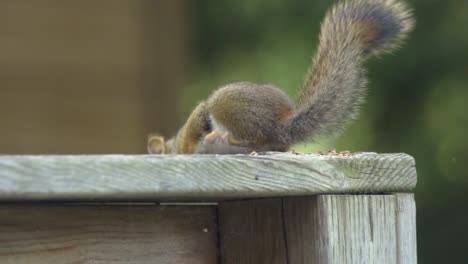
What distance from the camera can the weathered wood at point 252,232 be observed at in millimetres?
1195

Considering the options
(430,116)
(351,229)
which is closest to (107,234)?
(351,229)

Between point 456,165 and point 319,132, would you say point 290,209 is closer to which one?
point 319,132

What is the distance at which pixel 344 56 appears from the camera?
5.41 ft

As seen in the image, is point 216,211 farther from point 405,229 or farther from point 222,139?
point 222,139

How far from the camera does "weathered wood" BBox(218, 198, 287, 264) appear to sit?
47.1 inches

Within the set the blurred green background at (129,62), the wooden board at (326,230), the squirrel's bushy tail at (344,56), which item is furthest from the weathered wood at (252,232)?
the blurred green background at (129,62)

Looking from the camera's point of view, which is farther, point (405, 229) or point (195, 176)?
point (405, 229)

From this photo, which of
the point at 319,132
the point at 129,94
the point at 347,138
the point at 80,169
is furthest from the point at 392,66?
the point at 80,169

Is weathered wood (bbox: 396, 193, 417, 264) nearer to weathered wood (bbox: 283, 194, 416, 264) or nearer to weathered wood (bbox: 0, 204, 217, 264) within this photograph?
weathered wood (bbox: 283, 194, 416, 264)

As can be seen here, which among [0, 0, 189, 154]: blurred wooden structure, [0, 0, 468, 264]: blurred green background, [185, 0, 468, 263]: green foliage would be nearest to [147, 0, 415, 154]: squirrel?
[185, 0, 468, 263]: green foliage

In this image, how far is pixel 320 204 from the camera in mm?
1121

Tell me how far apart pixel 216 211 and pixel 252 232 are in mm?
64

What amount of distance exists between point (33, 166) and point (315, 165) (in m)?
0.33

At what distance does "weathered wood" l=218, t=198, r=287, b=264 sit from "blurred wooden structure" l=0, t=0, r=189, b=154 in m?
3.16
